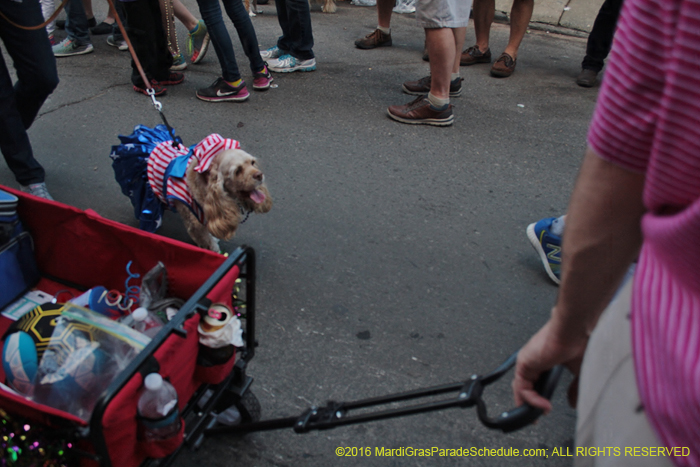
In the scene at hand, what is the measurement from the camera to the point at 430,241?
9.12 feet

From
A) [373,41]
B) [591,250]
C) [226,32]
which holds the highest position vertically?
[591,250]

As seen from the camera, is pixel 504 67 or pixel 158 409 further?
pixel 504 67

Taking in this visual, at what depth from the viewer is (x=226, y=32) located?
4062mm

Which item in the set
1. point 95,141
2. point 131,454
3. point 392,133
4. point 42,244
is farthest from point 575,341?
point 95,141

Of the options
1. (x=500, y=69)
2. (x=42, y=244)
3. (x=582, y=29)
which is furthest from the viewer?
(x=582, y=29)

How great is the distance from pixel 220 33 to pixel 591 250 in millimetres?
3920

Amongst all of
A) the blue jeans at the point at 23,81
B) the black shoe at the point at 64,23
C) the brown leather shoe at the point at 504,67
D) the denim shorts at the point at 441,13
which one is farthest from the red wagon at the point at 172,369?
the black shoe at the point at 64,23

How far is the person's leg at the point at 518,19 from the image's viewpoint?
16.5 ft

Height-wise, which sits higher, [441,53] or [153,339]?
[153,339]

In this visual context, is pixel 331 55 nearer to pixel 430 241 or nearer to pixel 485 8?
pixel 485 8

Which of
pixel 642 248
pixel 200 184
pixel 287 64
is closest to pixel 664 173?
pixel 642 248

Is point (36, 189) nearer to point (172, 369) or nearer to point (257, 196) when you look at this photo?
point (257, 196)

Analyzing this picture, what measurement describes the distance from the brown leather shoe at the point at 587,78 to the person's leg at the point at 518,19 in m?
0.72

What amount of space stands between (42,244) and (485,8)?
197 inches
